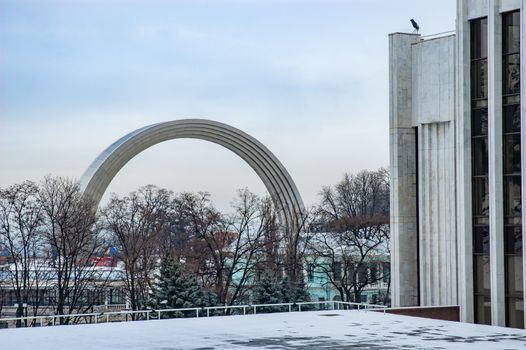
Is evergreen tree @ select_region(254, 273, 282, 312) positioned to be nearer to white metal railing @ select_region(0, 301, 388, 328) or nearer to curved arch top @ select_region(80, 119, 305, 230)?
white metal railing @ select_region(0, 301, 388, 328)

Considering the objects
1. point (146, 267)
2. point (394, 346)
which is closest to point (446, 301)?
point (394, 346)

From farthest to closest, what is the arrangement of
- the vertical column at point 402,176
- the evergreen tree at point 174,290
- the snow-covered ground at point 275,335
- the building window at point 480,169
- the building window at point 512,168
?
1. the evergreen tree at point 174,290
2. the vertical column at point 402,176
3. the building window at point 480,169
4. the building window at point 512,168
5. the snow-covered ground at point 275,335

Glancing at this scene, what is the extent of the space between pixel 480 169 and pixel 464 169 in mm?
535

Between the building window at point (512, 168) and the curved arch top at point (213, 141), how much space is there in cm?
2626

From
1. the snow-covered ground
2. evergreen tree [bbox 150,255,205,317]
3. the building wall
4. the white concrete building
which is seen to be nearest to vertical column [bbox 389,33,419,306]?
the white concrete building

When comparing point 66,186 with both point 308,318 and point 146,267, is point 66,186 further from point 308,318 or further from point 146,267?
point 308,318

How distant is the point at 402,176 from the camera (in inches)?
1298

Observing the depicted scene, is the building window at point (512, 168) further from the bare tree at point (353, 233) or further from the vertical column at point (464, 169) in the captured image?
the bare tree at point (353, 233)

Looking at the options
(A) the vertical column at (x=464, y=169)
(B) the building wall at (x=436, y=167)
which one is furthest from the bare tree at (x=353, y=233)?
(A) the vertical column at (x=464, y=169)

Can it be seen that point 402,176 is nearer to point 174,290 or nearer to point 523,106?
point 523,106

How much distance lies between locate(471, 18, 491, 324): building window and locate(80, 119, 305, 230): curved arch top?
24867mm

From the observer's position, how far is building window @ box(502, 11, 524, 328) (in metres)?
27.4

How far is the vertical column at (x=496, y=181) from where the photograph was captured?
27453mm

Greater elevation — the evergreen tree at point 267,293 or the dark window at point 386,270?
the dark window at point 386,270
